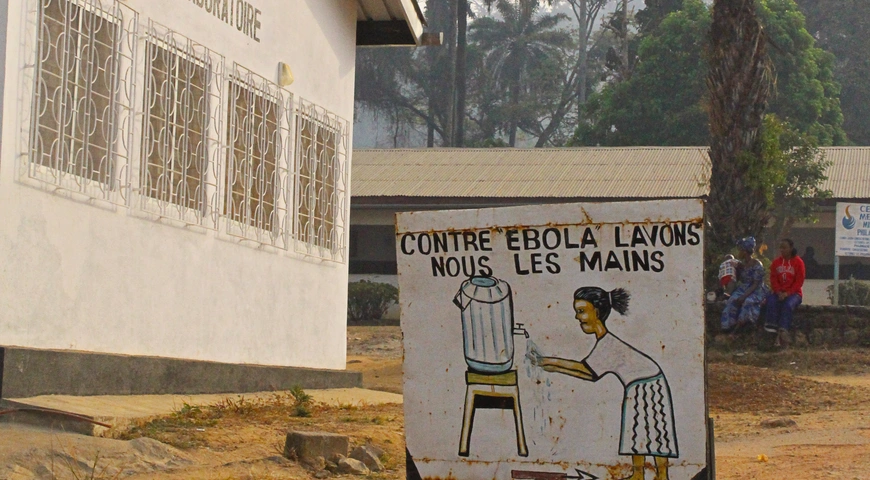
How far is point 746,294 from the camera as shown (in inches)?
598

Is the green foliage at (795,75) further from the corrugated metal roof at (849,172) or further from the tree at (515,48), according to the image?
the tree at (515,48)

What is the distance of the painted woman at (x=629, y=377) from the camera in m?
4.08

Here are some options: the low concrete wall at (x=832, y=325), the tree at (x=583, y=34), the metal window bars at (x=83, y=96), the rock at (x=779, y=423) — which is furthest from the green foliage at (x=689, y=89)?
the metal window bars at (x=83, y=96)

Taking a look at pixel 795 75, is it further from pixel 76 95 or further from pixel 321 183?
pixel 76 95

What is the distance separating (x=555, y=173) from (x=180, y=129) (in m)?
18.9

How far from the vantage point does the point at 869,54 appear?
46.2 metres

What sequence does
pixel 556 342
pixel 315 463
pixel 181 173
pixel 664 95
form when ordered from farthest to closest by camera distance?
pixel 664 95
pixel 181 173
pixel 315 463
pixel 556 342

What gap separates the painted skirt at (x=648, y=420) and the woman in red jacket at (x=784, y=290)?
11.2 meters

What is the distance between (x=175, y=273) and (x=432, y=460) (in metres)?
5.00

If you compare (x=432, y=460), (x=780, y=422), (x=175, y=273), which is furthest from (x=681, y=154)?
(x=432, y=460)

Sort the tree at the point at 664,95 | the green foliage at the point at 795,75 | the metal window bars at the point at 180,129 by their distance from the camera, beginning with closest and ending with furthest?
the metal window bars at the point at 180,129 < the green foliage at the point at 795,75 < the tree at the point at 664,95

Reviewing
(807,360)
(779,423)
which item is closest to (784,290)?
(807,360)

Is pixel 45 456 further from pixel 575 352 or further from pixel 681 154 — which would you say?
pixel 681 154

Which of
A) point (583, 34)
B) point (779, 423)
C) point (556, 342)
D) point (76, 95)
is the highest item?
point (583, 34)
